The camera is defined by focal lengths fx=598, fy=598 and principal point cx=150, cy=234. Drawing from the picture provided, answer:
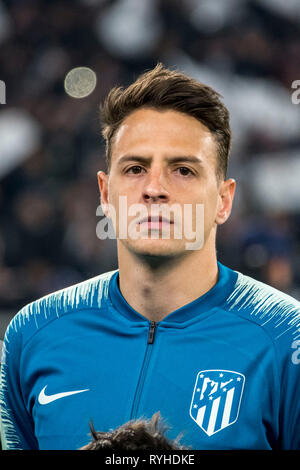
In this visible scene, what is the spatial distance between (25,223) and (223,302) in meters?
3.47

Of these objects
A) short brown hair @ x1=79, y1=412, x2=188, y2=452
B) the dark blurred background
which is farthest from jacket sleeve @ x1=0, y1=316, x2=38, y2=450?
the dark blurred background

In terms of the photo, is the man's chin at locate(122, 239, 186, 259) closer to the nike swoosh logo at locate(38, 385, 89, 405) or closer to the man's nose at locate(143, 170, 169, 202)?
the man's nose at locate(143, 170, 169, 202)

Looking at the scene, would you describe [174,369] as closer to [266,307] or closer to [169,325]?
[169,325]

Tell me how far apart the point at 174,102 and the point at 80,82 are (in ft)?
13.2

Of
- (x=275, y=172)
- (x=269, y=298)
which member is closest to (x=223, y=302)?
(x=269, y=298)

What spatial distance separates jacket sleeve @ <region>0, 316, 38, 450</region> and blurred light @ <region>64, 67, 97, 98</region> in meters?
3.81

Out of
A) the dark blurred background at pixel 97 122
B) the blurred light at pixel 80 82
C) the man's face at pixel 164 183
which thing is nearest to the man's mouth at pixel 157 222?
the man's face at pixel 164 183


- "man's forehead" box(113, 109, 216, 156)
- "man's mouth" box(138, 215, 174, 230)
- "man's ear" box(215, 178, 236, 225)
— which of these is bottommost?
"man's mouth" box(138, 215, 174, 230)

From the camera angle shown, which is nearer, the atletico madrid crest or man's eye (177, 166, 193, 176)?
the atletico madrid crest

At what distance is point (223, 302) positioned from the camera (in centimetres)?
204

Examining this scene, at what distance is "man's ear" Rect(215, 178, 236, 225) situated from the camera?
2.11 metres

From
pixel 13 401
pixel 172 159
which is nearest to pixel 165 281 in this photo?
pixel 172 159
